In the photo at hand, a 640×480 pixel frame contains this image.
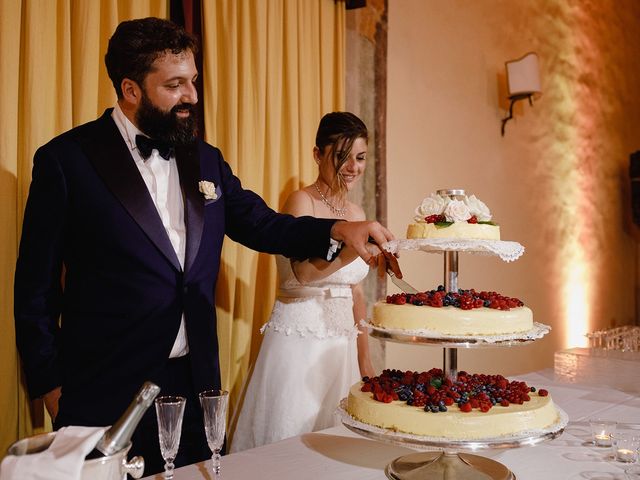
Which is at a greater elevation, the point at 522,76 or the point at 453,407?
the point at 522,76

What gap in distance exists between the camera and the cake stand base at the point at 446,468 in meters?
1.56

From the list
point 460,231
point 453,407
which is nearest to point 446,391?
point 453,407

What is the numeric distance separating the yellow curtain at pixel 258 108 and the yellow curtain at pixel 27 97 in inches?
23.4

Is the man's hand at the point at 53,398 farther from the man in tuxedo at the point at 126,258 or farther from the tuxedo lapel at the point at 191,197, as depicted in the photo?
the tuxedo lapel at the point at 191,197

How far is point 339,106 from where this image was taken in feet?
11.8

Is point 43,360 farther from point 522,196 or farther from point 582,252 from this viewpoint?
point 582,252

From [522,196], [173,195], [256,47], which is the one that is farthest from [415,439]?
[522,196]

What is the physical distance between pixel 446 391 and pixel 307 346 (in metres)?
1.16

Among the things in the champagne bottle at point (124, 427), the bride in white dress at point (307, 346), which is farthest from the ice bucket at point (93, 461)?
the bride in white dress at point (307, 346)

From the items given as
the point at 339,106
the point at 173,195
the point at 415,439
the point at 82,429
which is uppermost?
the point at 339,106

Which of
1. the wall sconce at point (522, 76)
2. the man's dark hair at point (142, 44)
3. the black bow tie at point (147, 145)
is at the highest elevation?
the wall sconce at point (522, 76)

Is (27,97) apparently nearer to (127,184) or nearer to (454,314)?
(127,184)

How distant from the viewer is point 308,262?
8.21ft

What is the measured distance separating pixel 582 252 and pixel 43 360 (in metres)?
5.74
